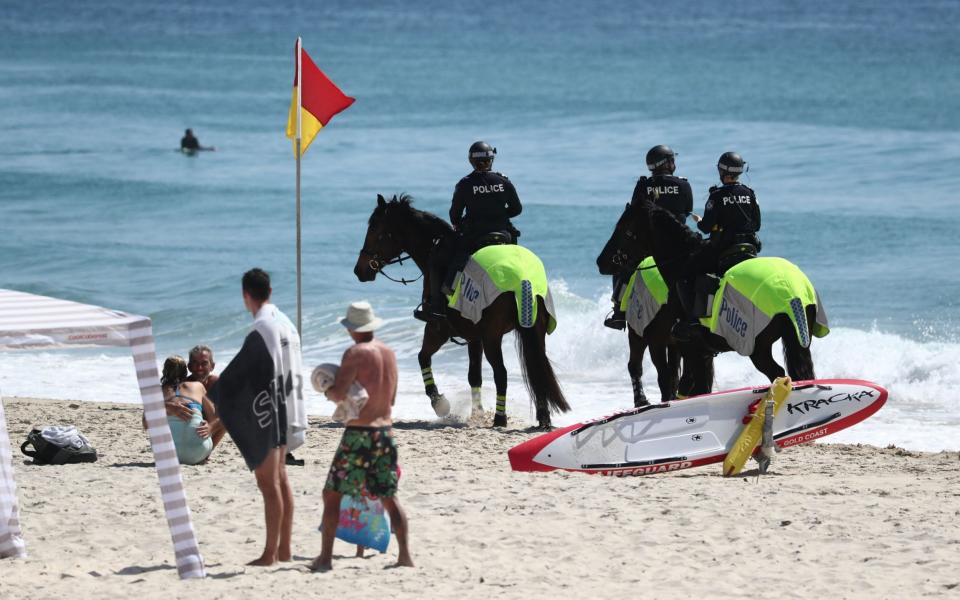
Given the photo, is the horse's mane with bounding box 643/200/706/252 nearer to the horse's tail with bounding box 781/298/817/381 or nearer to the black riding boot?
the black riding boot

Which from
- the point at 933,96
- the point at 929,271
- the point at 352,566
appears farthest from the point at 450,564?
the point at 933,96

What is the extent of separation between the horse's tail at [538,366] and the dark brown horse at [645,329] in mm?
723

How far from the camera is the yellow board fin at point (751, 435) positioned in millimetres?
10562

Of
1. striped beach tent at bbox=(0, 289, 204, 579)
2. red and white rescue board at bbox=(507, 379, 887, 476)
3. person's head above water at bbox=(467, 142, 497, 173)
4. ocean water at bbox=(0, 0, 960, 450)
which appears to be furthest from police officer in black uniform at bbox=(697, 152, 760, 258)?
striped beach tent at bbox=(0, 289, 204, 579)

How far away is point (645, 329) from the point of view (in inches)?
497

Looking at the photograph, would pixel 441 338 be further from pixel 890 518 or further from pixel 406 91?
pixel 406 91

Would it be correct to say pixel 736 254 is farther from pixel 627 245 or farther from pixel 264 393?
pixel 264 393

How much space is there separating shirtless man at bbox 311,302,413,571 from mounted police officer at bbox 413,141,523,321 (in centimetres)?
489

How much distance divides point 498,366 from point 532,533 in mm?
4013

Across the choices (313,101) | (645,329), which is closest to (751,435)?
(645,329)

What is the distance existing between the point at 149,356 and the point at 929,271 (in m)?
19.6

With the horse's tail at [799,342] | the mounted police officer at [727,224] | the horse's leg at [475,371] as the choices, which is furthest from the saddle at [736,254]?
the horse's leg at [475,371]

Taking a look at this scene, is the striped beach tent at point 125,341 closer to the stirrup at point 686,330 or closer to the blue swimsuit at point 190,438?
the blue swimsuit at point 190,438

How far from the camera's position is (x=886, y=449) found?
12.4 m
